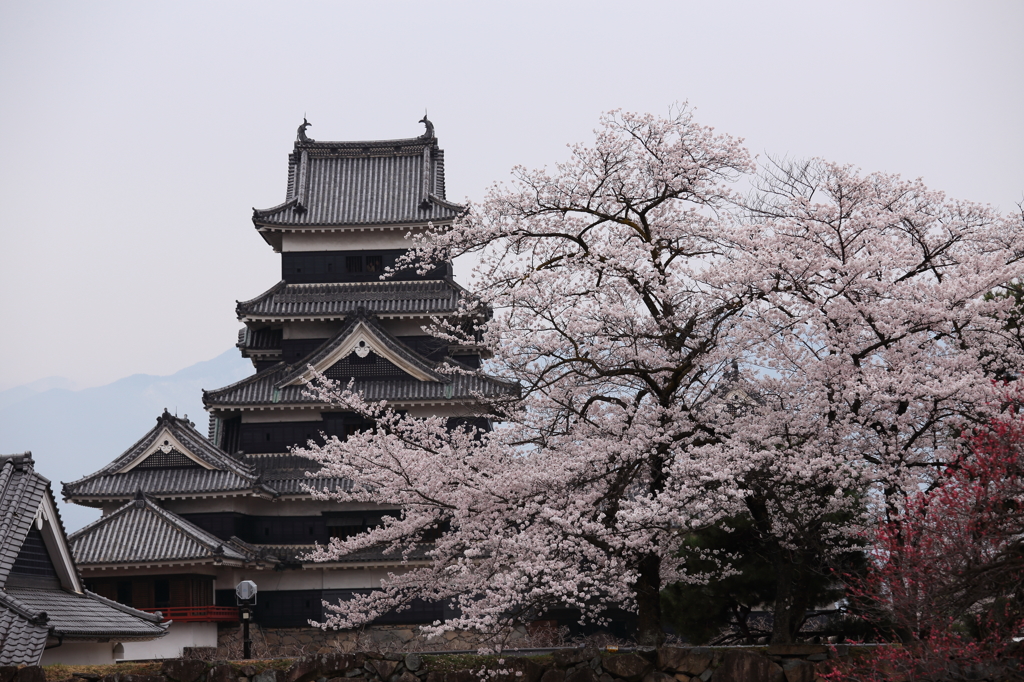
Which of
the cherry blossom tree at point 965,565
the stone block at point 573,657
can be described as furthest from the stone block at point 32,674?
the cherry blossom tree at point 965,565

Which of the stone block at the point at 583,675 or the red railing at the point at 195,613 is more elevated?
the red railing at the point at 195,613

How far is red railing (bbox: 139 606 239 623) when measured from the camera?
2397 cm

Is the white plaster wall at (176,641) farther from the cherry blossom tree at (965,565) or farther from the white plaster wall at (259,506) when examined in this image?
the cherry blossom tree at (965,565)

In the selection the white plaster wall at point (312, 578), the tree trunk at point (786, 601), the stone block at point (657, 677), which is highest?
the white plaster wall at point (312, 578)

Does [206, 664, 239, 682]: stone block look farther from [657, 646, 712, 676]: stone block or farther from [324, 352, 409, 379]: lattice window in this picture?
[324, 352, 409, 379]: lattice window

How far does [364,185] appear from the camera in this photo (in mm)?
30312

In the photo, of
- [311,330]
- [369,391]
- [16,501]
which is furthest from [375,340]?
[16,501]

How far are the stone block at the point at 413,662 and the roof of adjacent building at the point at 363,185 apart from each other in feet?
53.9

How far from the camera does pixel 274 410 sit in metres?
26.5

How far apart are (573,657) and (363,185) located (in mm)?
20052

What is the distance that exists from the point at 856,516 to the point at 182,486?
58.2 ft

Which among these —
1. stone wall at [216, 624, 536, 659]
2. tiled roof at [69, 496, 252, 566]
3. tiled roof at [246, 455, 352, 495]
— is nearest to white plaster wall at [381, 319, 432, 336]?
tiled roof at [246, 455, 352, 495]

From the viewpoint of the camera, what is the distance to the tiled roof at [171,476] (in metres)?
24.9

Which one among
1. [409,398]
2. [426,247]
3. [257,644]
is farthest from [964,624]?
[257,644]
